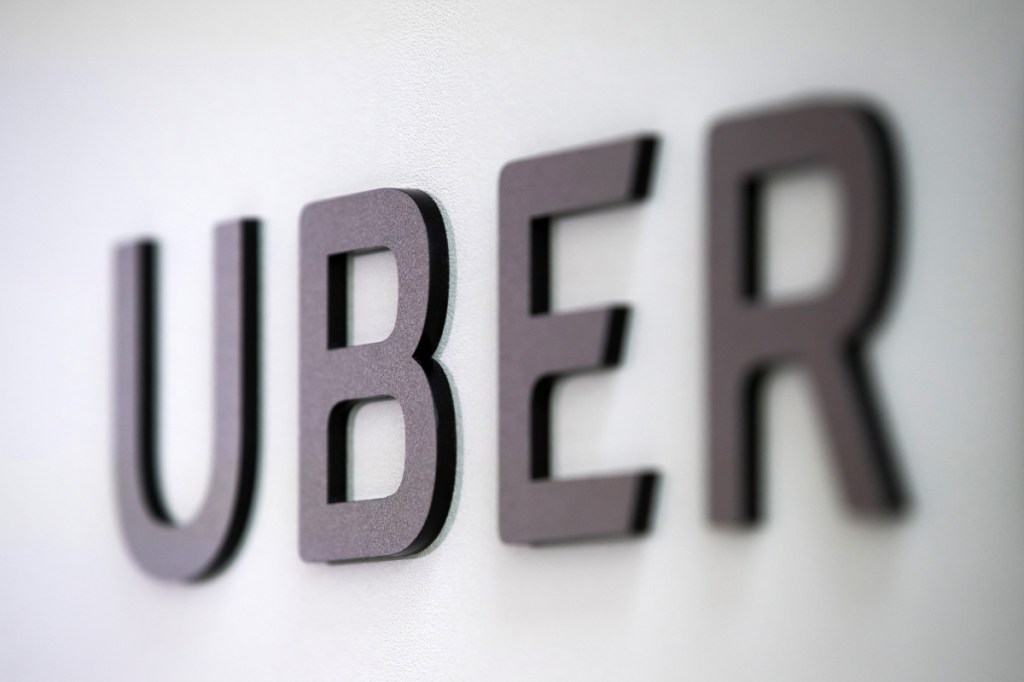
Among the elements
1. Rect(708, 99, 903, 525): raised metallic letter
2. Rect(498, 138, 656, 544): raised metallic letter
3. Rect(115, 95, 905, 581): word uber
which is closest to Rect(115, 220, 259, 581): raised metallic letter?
Rect(115, 95, 905, 581): word uber

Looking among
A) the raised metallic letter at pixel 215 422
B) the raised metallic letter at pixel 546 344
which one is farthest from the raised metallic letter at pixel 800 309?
the raised metallic letter at pixel 215 422

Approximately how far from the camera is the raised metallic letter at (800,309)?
216 cm

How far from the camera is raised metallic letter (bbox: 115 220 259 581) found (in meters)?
3.03

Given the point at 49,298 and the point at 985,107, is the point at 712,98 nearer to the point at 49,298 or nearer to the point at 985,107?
the point at 985,107

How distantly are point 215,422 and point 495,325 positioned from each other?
30.0 inches

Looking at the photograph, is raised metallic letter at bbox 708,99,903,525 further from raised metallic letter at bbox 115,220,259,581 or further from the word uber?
raised metallic letter at bbox 115,220,259,581

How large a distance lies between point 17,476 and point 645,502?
5.96 ft

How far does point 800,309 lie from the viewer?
223cm

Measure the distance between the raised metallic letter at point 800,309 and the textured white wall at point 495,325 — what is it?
52 mm

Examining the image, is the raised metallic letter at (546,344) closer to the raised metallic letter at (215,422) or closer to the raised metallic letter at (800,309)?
the raised metallic letter at (800,309)

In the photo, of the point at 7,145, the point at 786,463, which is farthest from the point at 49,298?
the point at 786,463

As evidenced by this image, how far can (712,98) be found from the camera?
2408mm

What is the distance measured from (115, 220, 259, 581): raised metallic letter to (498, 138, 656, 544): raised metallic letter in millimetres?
704

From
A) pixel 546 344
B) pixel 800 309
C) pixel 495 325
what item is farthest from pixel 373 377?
pixel 800 309
